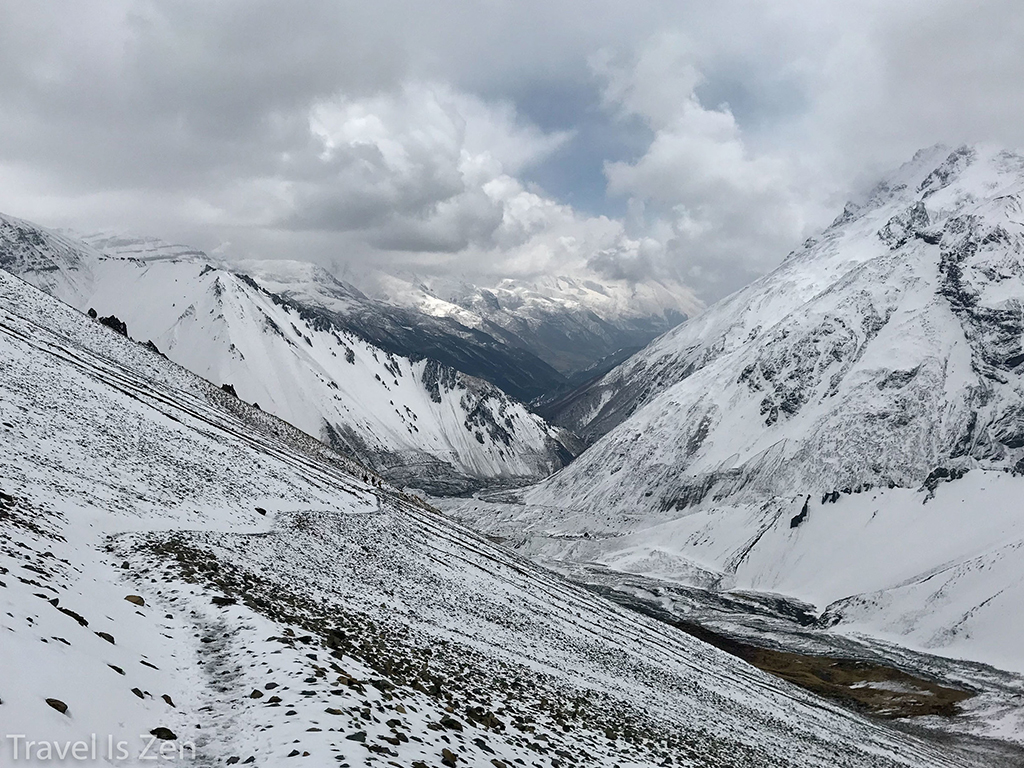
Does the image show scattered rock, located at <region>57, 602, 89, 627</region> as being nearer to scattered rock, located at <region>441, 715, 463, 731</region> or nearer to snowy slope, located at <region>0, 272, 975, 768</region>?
snowy slope, located at <region>0, 272, 975, 768</region>

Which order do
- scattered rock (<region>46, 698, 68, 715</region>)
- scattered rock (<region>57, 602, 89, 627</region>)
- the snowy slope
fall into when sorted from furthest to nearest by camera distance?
scattered rock (<region>57, 602, 89, 627</region>) → the snowy slope → scattered rock (<region>46, 698, 68, 715</region>)

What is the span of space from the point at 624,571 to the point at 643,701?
565 feet

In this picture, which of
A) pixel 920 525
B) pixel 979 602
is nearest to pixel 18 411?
pixel 979 602

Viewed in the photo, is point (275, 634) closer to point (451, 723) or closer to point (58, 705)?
point (451, 723)

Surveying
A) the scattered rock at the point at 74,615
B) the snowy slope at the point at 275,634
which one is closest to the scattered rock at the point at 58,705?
the snowy slope at the point at 275,634

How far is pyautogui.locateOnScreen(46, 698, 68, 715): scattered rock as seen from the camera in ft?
32.2

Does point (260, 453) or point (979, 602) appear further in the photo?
point (979, 602)

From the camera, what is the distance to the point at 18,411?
33406 millimetres

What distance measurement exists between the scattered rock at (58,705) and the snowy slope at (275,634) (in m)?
0.03

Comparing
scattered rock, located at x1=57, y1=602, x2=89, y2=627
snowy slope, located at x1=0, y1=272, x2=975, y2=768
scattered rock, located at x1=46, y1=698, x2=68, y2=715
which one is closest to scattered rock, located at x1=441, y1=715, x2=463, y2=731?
snowy slope, located at x1=0, y1=272, x2=975, y2=768

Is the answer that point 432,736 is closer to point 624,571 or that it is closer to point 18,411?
point 18,411

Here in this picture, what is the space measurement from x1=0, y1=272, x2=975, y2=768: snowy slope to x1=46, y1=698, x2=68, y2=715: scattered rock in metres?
0.03

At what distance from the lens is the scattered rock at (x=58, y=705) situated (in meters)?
9.83

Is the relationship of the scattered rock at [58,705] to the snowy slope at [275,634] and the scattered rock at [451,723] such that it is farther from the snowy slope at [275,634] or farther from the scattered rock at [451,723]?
the scattered rock at [451,723]
